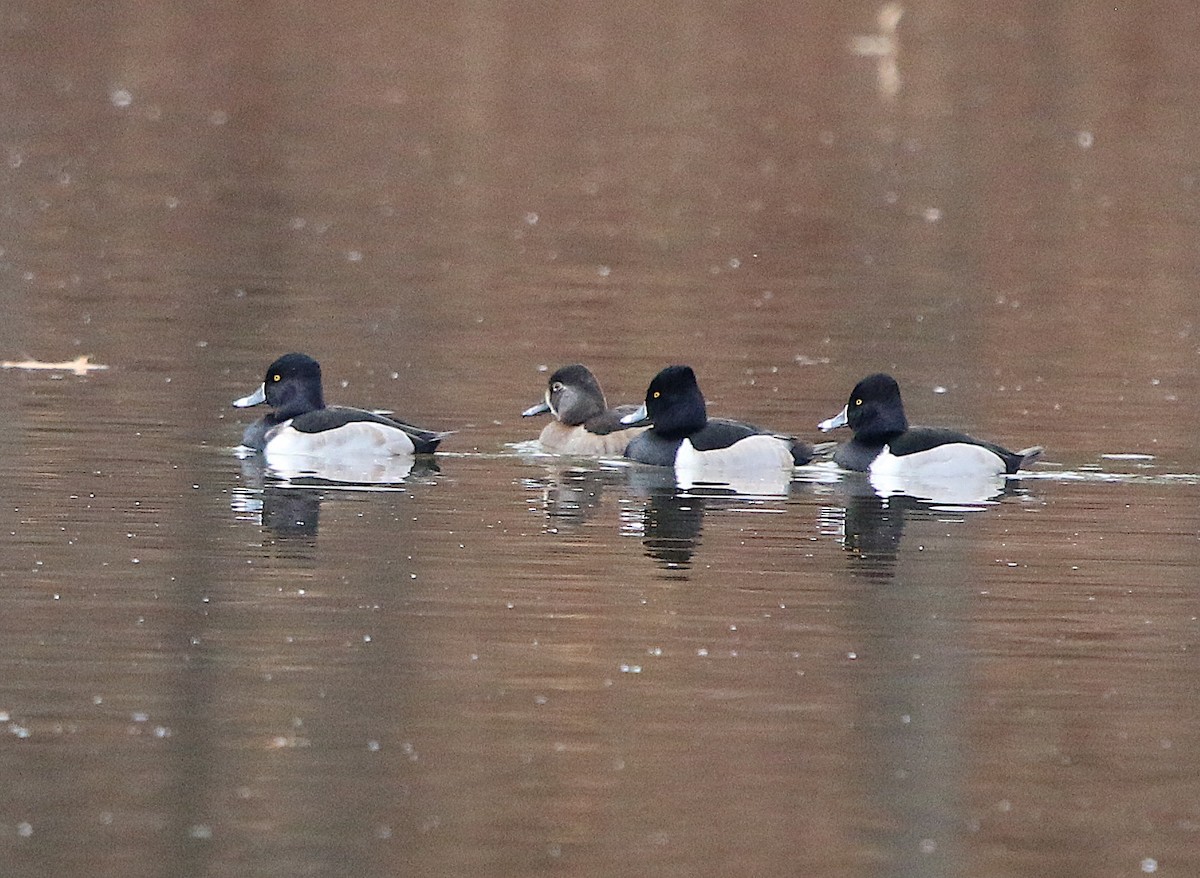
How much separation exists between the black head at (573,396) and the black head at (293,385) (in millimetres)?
1430

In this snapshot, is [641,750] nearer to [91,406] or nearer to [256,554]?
[256,554]

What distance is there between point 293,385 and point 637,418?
2097 millimetres

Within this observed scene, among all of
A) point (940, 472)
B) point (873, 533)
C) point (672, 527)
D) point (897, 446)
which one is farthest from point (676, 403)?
point (873, 533)

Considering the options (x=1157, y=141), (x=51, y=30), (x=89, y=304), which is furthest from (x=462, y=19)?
(x=89, y=304)

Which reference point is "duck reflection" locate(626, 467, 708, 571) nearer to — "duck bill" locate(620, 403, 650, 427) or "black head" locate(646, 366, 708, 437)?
"black head" locate(646, 366, 708, 437)

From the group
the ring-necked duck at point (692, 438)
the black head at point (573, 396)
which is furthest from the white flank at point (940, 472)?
the black head at point (573, 396)

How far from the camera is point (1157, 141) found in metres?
42.2

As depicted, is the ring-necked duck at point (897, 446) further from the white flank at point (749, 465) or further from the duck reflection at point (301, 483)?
the duck reflection at point (301, 483)

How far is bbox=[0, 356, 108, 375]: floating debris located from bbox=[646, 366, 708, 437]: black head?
4322 mm

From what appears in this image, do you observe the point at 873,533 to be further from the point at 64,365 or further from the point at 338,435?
the point at 64,365

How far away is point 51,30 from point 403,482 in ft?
156

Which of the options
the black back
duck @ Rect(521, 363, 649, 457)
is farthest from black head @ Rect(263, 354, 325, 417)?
the black back

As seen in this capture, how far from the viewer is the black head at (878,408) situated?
16.2 meters

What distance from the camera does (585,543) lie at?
13.4 meters
